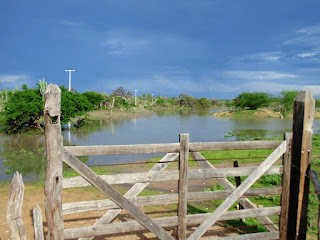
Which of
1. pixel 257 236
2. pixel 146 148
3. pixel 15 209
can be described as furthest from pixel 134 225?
pixel 257 236

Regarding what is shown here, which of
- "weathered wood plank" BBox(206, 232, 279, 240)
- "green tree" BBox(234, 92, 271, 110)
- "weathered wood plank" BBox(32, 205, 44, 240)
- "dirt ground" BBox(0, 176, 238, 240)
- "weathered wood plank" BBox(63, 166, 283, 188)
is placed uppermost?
"green tree" BBox(234, 92, 271, 110)

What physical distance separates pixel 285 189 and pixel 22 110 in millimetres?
22123

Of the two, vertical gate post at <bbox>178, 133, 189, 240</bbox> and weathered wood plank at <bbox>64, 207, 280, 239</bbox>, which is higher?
vertical gate post at <bbox>178, 133, 189, 240</bbox>

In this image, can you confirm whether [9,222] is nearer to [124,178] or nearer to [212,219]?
[124,178]

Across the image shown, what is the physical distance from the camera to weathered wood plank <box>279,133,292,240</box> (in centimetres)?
475

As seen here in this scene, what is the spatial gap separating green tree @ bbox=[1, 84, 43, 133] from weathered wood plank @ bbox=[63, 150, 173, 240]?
2061 centimetres

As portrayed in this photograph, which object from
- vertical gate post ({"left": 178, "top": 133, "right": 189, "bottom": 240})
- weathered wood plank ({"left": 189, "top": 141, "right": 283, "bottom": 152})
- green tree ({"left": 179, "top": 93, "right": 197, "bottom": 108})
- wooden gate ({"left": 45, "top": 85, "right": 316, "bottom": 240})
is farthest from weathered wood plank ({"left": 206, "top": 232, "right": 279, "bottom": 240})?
green tree ({"left": 179, "top": 93, "right": 197, "bottom": 108})

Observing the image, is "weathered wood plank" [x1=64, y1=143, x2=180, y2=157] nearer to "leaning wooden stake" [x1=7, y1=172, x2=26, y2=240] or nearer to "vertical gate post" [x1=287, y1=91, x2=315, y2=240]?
"leaning wooden stake" [x1=7, y1=172, x2=26, y2=240]

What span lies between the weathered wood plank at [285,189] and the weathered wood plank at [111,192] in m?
2.03

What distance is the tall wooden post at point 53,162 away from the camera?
3.68 m

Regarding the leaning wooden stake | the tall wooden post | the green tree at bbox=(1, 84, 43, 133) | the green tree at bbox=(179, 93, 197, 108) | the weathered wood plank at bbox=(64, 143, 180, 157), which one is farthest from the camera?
the green tree at bbox=(179, 93, 197, 108)

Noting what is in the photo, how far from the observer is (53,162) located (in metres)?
3.76

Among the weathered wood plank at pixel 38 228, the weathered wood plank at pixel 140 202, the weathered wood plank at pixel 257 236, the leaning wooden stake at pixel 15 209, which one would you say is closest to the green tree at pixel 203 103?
the weathered wood plank at pixel 257 236

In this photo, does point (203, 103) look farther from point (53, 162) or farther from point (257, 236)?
point (53, 162)
